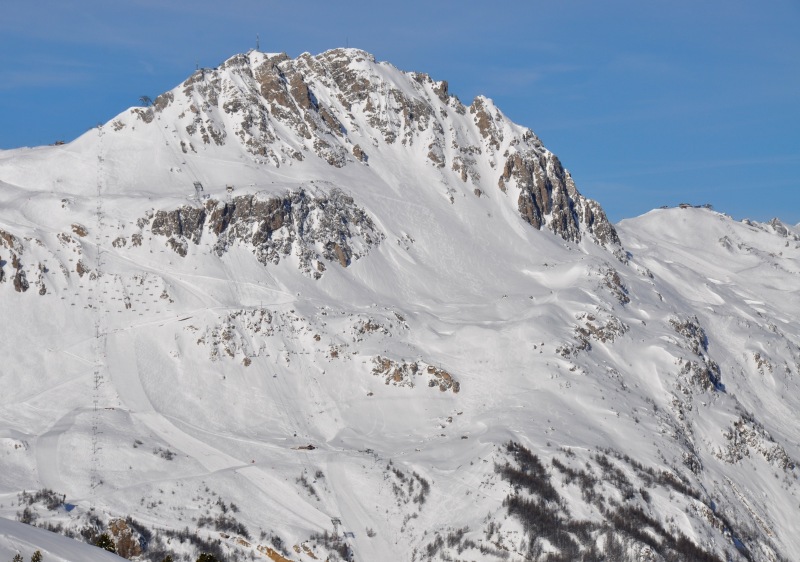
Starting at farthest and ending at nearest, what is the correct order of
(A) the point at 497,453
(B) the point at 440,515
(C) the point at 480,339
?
1. (C) the point at 480,339
2. (A) the point at 497,453
3. (B) the point at 440,515

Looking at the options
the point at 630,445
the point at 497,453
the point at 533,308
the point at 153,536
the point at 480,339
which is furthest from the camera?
the point at 533,308

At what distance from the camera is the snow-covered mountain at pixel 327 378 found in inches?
4636

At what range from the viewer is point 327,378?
489ft

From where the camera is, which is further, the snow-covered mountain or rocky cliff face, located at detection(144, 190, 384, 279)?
rocky cliff face, located at detection(144, 190, 384, 279)

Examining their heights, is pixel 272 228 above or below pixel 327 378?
above

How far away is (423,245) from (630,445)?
6029cm

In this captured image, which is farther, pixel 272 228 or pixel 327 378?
pixel 272 228

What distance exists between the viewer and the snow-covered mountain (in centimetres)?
11775

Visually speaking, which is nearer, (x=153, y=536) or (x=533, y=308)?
(x=153, y=536)

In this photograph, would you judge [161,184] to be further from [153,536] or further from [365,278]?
[153,536]

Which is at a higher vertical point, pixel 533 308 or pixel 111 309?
pixel 533 308

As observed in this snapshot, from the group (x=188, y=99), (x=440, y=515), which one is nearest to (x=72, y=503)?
(x=440, y=515)

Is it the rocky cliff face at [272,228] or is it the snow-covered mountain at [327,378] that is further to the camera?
the rocky cliff face at [272,228]

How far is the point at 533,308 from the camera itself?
17450cm
